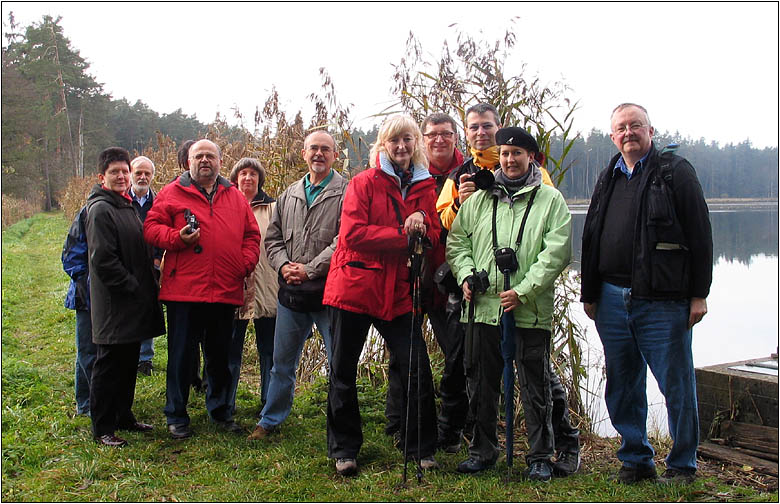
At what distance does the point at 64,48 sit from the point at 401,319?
42.9m

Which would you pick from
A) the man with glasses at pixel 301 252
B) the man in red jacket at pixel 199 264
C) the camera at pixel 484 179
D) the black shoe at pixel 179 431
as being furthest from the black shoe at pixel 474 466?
the black shoe at pixel 179 431

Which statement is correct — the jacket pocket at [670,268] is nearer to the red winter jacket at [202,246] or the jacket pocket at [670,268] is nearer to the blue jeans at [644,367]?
the blue jeans at [644,367]

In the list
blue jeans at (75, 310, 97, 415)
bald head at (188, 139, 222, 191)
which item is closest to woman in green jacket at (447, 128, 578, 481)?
bald head at (188, 139, 222, 191)

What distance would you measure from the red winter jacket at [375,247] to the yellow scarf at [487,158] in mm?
379

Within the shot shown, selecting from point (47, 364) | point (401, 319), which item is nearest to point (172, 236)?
point (401, 319)

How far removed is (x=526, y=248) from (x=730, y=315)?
876 cm

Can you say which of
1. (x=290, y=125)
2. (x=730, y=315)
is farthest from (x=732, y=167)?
(x=290, y=125)

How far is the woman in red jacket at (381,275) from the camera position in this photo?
382cm

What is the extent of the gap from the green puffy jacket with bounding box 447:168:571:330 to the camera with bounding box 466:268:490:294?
0.10 feet

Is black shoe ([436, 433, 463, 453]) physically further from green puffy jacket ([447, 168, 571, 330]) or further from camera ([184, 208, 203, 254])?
camera ([184, 208, 203, 254])

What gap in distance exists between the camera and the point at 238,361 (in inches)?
207

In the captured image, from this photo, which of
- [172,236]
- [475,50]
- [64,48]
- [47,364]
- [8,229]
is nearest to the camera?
[172,236]

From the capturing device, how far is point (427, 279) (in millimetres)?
4086

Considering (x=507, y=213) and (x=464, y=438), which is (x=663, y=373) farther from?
(x=464, y=438)
